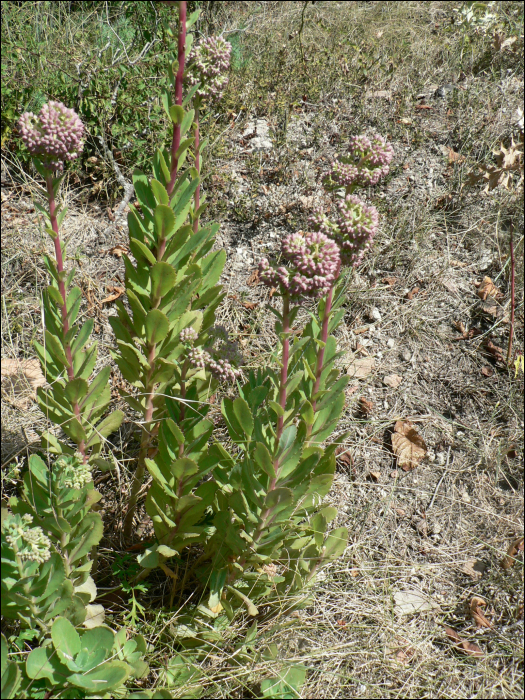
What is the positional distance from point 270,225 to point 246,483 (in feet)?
9.06

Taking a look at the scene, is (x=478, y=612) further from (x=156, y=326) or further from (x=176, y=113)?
(x=176, y=113)

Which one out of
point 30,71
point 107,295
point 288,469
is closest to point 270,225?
point 107,295

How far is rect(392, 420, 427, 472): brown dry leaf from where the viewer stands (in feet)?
11.4

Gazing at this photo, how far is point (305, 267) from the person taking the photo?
72.6 inches

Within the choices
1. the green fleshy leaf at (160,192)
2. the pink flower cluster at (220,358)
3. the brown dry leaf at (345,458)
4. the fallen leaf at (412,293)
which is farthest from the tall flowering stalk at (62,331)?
the fallen leaf at (412,293)

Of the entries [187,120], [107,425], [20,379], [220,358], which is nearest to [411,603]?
[220,358]

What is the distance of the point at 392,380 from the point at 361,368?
0.72 feet

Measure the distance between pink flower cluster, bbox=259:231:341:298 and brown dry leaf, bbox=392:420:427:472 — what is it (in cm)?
189

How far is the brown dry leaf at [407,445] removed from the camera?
3465 mm

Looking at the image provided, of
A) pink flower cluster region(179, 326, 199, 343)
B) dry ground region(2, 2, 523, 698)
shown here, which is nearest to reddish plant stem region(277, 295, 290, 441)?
pink flower cluster region(179, 326, 199, 343)

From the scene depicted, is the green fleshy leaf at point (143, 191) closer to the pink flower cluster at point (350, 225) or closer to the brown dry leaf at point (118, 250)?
the pink flower cluster at point (350, 225)

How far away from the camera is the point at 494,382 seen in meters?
3.68

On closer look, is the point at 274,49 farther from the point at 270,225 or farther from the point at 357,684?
the point at 357,684

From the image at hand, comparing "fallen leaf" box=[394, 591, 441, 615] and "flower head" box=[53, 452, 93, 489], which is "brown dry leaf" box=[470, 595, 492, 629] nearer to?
"fallen leaf" box=[394, 591, 441, 615]
